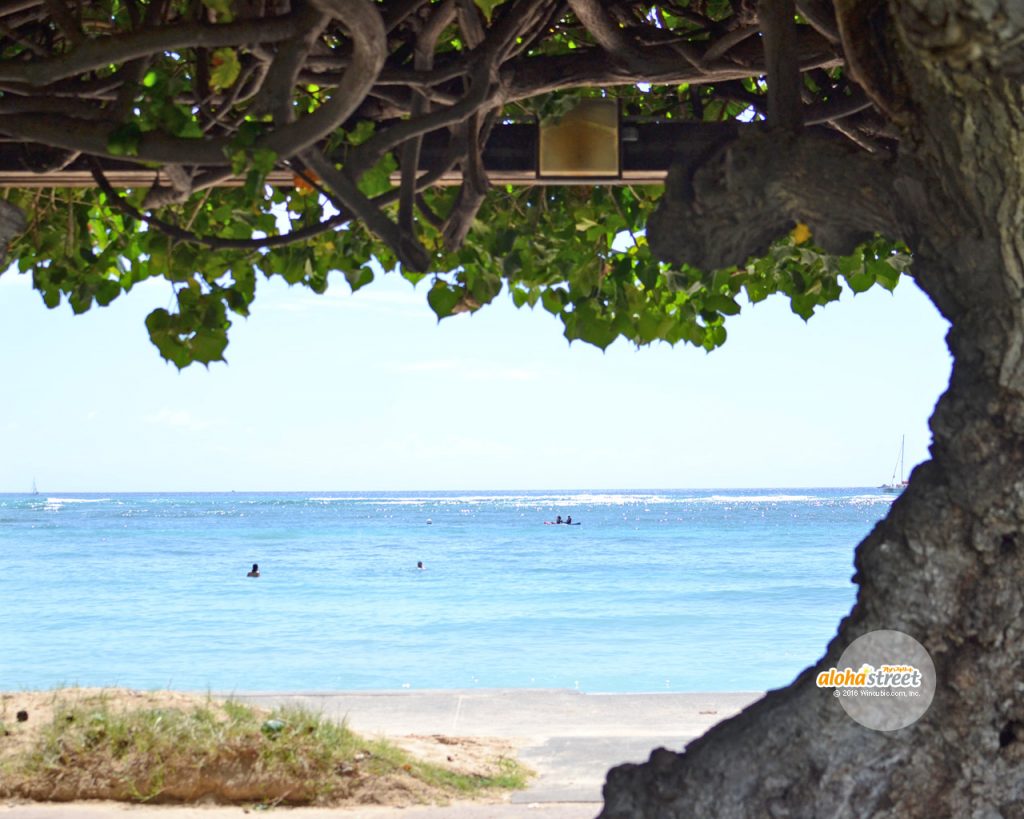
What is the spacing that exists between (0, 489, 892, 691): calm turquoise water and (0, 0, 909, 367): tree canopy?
7.52 m

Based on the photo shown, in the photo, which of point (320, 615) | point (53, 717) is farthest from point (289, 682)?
point (53, 717)

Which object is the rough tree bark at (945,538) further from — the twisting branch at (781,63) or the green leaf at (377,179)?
the green leaf at (377,179)

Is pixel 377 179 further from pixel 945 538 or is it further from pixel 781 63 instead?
pixel 945 538

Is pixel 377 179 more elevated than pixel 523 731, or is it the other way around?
pixel 377 179

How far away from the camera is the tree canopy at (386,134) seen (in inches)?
86.9

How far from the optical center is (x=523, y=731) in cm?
705

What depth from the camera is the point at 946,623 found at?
193cm

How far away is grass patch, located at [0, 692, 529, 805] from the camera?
532 centimetres

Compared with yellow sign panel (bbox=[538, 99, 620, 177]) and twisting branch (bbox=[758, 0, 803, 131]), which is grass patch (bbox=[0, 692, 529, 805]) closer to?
yellow sign panel (bbox=[538, 99, 620, 177])

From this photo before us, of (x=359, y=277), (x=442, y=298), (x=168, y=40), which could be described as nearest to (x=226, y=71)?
(x=168, y=40)

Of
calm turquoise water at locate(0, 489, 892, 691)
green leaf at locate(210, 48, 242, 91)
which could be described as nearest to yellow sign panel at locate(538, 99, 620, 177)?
green leaf at locate(210, 48, 242, 91)
